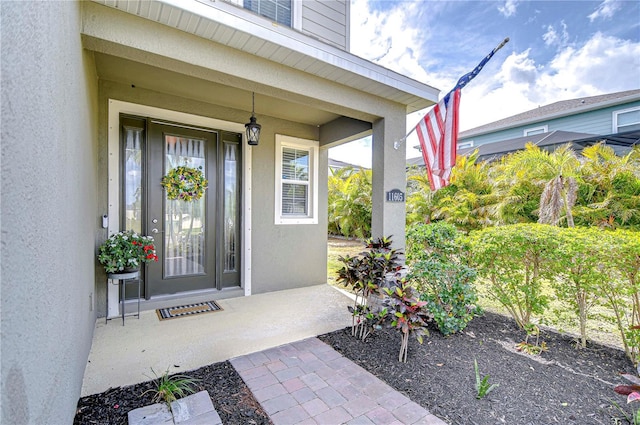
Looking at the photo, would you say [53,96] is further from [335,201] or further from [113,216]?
[335,201]

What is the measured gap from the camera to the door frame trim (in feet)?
12.9

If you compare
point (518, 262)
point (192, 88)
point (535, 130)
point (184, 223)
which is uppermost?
point (535, 130)

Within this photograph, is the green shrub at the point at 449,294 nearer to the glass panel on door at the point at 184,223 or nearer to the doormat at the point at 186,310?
the doormat at the point at 186,310

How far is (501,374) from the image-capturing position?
2.68 metres

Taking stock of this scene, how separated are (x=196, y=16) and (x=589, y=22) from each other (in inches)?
540

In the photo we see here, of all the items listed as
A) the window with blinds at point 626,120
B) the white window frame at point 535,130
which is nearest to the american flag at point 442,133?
the window with blinds at point 626,120

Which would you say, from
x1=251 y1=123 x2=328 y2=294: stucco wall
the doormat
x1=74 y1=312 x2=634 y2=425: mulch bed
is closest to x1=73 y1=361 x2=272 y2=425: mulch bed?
x1=74 y1=312 x2=634 y2=425: mulch bed

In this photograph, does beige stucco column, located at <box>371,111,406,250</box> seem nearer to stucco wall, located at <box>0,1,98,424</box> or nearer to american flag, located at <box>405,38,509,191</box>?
american flag, located at <box>405,38,509,191</box>

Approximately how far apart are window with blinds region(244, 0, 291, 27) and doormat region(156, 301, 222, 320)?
4362mm

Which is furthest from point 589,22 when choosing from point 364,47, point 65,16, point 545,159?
point 65,16

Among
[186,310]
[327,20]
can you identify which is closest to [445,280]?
[186,310]

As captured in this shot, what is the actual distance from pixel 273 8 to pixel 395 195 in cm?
335

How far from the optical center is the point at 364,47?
23.9 ft

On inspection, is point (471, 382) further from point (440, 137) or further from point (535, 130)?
point (535, 130)
